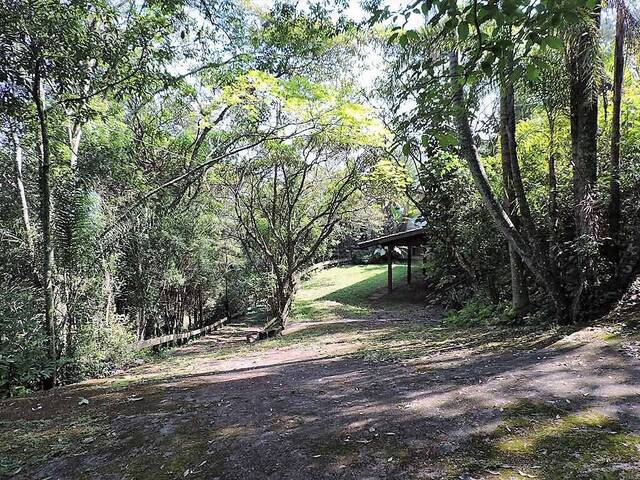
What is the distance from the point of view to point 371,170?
1317 centimetres

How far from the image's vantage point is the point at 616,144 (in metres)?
6.25

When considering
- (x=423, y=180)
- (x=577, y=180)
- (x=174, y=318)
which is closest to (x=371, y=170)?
(x=423, y=180)

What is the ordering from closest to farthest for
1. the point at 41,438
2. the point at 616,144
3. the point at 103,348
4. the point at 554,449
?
the point at 554,449, the point at 41,438, the point at 616,144, the point at 103,348

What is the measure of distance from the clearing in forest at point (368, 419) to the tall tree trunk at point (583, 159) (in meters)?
0.93

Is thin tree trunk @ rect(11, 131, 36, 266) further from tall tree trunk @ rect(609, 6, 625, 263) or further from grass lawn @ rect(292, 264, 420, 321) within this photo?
grass lawn @ rect(292, 264, 420, 321)

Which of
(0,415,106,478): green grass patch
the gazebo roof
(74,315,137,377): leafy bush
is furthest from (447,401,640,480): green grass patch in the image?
the gazebo roof

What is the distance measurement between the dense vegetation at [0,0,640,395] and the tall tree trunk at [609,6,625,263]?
0.09ft

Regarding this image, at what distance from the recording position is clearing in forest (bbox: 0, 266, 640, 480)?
2.70 m

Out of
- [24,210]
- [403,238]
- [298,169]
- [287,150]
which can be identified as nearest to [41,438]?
[24,210]

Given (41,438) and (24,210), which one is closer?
(41,438)

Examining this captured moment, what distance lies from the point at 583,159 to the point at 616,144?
492 mm

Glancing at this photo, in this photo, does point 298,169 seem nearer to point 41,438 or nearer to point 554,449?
point 41,438

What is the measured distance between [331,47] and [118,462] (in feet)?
38.6

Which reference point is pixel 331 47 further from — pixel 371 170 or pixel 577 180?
pixel 577 180
